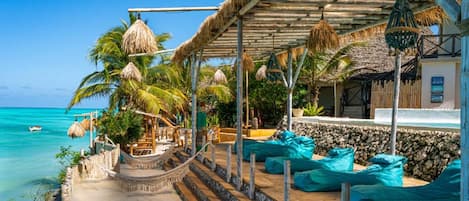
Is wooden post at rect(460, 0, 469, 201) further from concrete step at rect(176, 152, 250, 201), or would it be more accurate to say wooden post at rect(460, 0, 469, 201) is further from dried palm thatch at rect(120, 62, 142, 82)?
dried palm thatch at rect(120, 62, 142, 82)

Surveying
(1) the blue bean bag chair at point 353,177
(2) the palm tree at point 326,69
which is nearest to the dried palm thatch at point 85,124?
(2) the palm tree at point 326,69

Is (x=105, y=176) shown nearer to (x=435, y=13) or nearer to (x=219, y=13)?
(x=219, y=13)

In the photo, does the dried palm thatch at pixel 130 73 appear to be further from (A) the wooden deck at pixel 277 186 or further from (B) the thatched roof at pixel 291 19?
(A) the wooden deck at pixel 277 186

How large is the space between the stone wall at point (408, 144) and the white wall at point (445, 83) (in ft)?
12.4

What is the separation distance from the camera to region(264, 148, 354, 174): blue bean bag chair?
18.1ft

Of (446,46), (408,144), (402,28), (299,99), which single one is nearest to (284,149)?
(408,144)

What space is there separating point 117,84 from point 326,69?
6762 mm

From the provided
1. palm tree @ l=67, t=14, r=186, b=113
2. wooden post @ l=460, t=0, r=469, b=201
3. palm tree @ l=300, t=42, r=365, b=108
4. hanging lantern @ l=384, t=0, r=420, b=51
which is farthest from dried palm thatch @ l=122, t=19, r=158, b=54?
palm tree @ l=300, t=42, r=365, b=108

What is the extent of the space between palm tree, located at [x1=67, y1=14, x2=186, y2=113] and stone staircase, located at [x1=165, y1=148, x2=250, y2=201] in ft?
18.3

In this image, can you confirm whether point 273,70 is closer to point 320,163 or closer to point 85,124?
point 320,163

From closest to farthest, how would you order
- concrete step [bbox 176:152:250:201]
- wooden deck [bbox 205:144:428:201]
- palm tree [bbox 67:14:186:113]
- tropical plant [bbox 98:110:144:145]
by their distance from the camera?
1. wooden deck [bbox 205:144:428:201]
2. concrete step [bbox 176:152:250:201]
3. tropical plant [bbox 98:110:144:145]
4. palm tree [bbox 67:14:186:113]

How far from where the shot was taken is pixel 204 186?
6.45m

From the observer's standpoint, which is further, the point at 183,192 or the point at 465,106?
the point at 183,192

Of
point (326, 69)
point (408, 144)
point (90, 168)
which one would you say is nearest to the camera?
point (408, 144)
